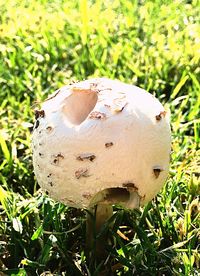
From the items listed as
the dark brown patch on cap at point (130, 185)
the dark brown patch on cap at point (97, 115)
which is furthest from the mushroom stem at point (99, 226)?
the dark brown patch on cap at point (97, 115)

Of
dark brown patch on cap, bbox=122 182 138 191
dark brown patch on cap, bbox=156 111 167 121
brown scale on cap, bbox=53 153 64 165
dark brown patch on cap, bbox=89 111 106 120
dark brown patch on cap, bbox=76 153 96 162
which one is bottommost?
dark brown patch on cap, bbox=122 182 138 191

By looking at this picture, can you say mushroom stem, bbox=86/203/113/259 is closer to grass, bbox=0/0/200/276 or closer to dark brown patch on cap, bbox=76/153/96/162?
grass, bbox=0/0/200/276

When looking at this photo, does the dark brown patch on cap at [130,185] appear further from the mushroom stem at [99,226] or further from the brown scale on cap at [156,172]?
the mushroom stem at [99,226]

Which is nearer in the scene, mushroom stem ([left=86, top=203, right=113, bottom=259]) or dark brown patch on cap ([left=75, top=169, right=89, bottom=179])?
dark brown patch on cap ([left=75, top=169, right=89, bottom=179])

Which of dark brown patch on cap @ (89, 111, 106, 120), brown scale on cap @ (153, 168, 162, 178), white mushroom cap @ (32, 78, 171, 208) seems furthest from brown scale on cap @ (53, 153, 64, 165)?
brown scale on cap @ (153, 168, 162, 178)

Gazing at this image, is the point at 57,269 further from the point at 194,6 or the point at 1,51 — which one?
the point at 194,6

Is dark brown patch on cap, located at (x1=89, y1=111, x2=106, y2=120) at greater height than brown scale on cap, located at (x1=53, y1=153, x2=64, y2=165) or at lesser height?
greater

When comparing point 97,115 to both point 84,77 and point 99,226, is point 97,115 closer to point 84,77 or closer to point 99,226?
point 99,226
